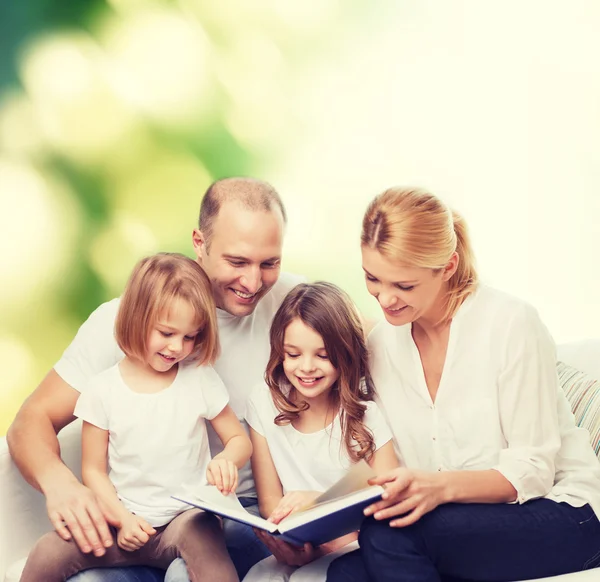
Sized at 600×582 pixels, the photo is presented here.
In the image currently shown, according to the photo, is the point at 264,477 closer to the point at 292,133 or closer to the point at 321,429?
the point at 321,429

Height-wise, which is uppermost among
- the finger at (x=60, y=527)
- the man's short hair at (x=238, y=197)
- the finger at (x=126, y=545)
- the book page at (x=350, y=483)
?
the man's short hair at (x=238, y=197)

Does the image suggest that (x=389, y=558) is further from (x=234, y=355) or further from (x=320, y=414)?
(x=234, y=355)

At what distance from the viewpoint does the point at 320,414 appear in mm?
2221

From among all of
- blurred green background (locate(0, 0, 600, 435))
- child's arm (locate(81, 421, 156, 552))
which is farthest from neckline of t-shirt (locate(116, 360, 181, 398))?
blurred green background (locate(0, 0, 600, 435))

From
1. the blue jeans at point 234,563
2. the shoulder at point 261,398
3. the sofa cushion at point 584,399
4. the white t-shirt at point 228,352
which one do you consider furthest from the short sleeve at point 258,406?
the sofa cushion at point 584,399

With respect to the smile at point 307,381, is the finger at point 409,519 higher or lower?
lower

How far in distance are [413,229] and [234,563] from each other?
95 centimetres

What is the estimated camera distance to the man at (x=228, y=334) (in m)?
2.17

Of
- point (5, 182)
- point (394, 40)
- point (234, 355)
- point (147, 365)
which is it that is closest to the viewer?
point (147, 365)

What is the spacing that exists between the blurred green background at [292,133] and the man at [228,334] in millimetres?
1639

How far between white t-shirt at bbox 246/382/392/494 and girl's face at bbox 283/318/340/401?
0.38ft

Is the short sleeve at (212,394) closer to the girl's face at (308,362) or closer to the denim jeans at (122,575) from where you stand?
the girl's face at (308,362)

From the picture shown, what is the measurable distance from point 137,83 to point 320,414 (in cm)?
227

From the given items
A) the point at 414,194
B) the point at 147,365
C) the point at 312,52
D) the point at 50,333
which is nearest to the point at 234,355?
the point at 147,365
